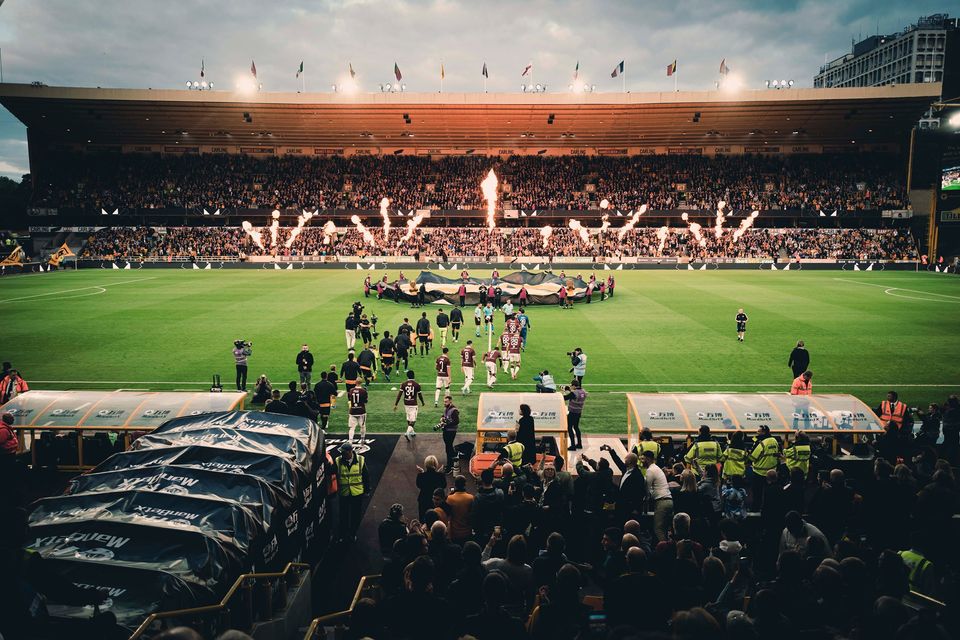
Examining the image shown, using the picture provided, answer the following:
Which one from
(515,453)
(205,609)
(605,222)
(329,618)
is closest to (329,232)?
(605,222)

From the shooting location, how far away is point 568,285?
108 ft

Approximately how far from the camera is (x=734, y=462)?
993 cm

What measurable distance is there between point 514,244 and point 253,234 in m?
28.4

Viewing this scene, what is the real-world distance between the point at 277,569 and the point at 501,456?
3.75 meters

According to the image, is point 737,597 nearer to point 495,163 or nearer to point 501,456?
point 501,456

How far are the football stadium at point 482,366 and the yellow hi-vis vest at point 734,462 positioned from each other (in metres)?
0.05

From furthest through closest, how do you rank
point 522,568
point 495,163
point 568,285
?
point 495,163, point 568,285, point 522,568

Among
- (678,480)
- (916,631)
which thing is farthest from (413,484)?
(916,631)

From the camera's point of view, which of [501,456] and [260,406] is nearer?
[501,456]

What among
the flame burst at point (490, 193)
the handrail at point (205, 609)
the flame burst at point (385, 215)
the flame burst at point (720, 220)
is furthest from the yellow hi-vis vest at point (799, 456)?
the flame burst at point (720, 220)

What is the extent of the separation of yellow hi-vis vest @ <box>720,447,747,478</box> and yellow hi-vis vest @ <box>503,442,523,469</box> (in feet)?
11.4

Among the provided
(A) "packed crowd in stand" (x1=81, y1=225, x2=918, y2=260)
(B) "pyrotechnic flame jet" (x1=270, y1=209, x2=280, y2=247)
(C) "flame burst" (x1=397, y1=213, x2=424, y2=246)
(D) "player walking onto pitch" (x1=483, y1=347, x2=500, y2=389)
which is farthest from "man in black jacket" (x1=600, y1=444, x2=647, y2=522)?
(B) "pyrotechnic flame jet" (x1=270, y1=209, x2=280, y2=247)

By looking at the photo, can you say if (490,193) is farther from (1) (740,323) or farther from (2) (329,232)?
(1) (740,323)

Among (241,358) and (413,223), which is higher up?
(413,223)
